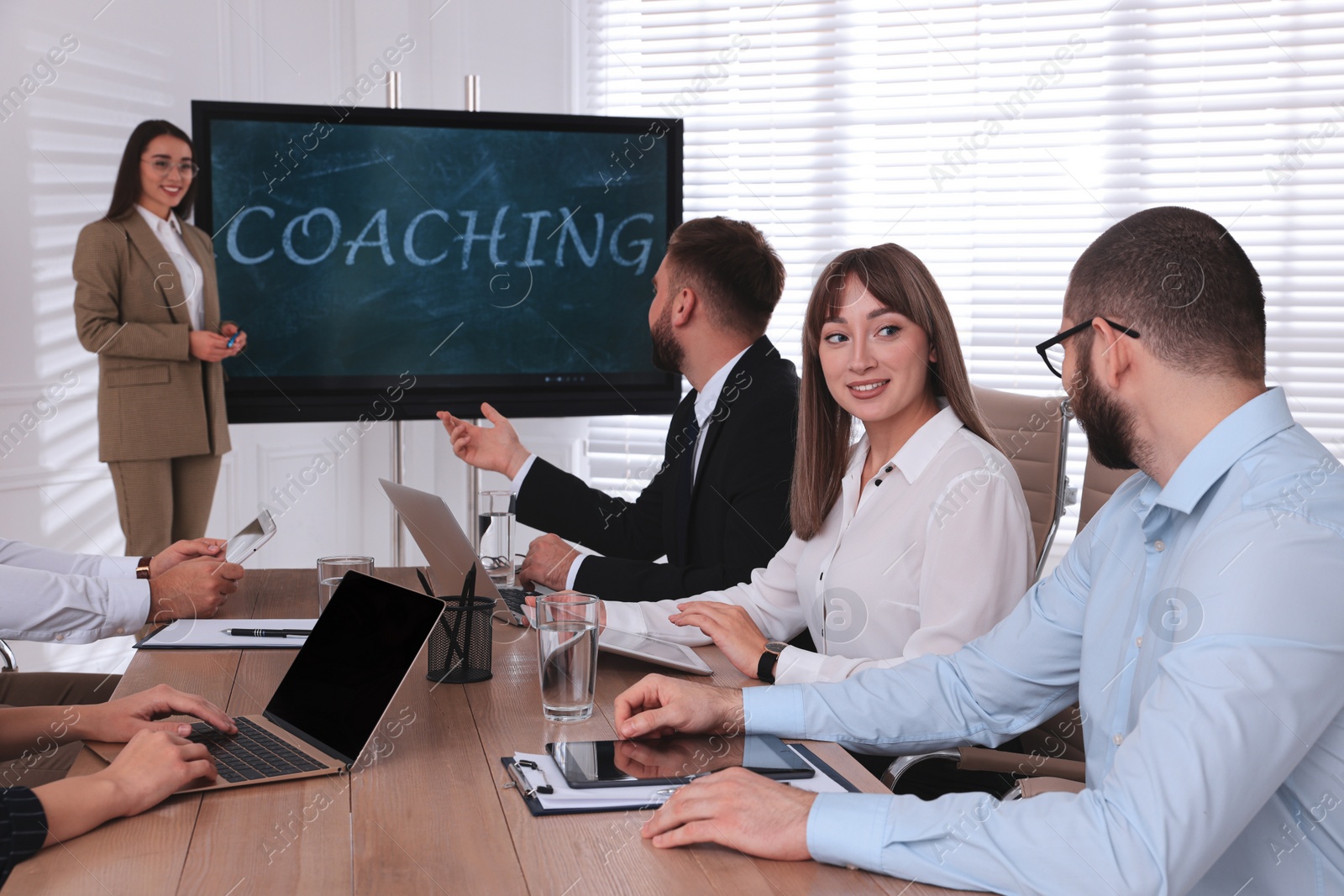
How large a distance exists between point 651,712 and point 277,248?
2470 millimetres

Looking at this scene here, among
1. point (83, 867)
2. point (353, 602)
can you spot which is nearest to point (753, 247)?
point (353, 602)

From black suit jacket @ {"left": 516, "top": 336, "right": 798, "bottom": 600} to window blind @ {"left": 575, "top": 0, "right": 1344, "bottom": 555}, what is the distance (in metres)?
1.70

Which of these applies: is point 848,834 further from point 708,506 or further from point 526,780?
point 708,506

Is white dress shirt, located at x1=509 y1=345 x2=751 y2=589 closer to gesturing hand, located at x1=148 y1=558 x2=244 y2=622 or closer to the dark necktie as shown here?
the dark necktie

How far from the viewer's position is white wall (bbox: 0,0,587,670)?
3.63 metres

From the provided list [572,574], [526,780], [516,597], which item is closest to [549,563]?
[572,574]

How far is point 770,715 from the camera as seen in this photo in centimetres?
136

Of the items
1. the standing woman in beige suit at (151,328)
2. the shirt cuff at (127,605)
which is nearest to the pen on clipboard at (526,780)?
the shirt cuff at (127,605)

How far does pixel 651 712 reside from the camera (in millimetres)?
1309

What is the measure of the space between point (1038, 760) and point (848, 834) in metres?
0.69

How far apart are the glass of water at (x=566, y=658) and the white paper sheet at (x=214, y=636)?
0.46 meters

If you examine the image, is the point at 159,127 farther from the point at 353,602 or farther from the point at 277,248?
the point at 353,602

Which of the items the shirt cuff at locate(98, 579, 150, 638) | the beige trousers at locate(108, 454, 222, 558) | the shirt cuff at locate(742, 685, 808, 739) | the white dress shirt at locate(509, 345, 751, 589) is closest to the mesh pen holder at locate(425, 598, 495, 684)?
the shirt cuff at locate(742, 685, 808, 739)

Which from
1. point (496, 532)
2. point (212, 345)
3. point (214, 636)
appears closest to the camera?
point (214, 636)
